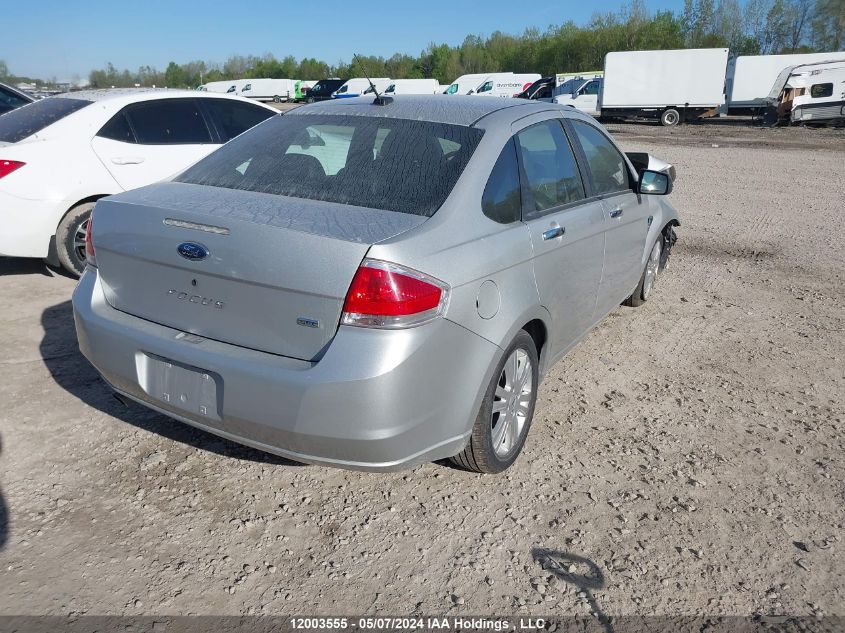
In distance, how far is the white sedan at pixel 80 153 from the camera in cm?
560

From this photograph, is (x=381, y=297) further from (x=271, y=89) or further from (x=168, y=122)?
(x=271, y=89)

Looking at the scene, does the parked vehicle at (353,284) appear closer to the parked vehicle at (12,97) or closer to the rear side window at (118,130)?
the rear side window at (118,130)

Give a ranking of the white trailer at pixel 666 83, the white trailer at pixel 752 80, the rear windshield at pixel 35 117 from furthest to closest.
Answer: the white trailer at pixel 752 80 < the white trailer at pixel 666 83 < the rear windshield at pixel 35 117

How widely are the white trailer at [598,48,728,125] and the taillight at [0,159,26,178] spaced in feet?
98.0

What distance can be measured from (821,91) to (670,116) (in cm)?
595

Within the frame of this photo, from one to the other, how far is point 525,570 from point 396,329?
1060 mm

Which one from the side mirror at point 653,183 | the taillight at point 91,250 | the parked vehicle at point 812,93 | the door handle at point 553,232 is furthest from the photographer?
the parked vehicle at point 812,93

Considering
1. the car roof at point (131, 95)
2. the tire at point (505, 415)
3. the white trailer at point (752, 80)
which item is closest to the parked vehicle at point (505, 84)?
the white trailer at point (752, 80)

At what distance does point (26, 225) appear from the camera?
18.3ft

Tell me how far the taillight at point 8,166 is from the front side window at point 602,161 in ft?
14.2

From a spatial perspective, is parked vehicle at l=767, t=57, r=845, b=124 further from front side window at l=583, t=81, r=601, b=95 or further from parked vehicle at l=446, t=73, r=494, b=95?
parked vehicle at l=446, t=73, r=494, b=95

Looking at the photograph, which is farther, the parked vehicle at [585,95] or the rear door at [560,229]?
the parked vehicle at [585,95]

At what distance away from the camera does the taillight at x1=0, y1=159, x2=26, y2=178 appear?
5.52 m

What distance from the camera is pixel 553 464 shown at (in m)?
3.44
